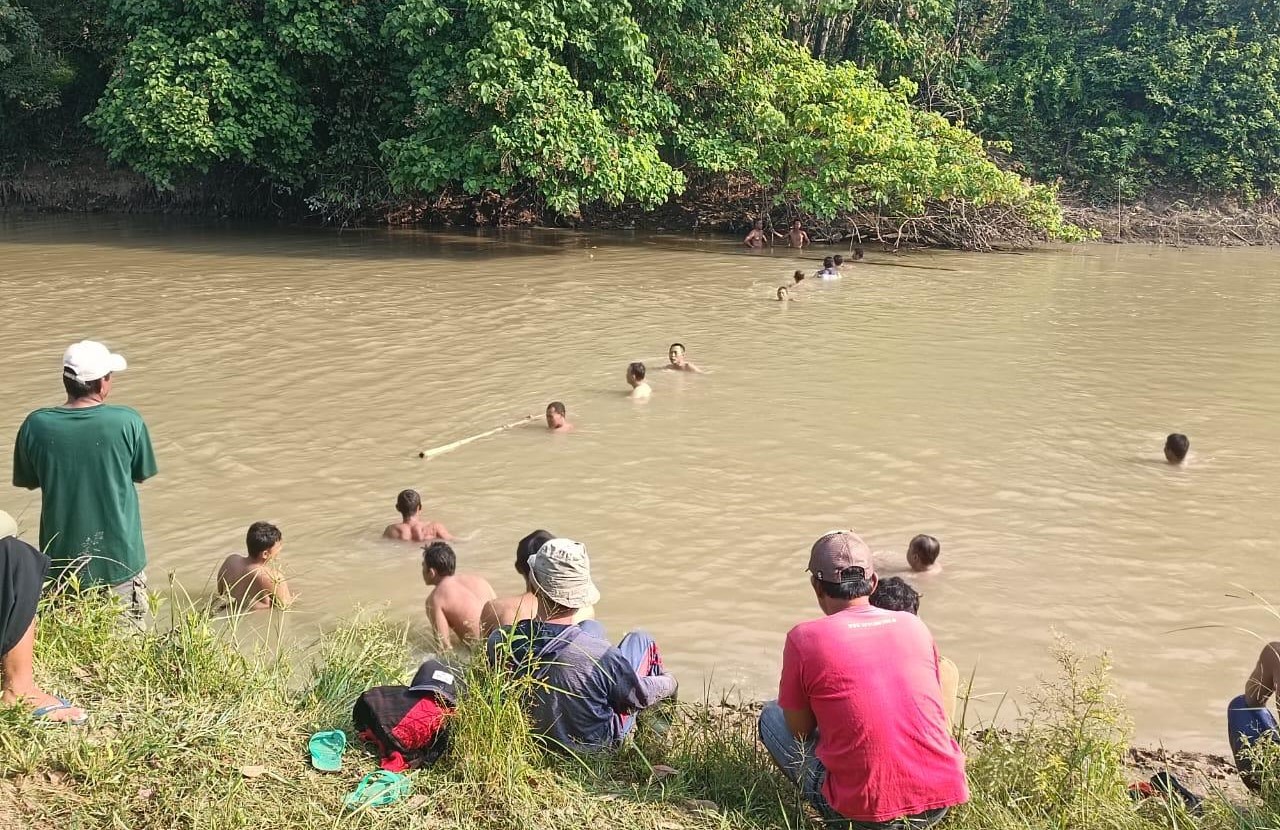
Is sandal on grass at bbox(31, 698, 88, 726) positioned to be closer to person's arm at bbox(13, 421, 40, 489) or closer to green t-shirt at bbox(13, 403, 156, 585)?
green t-shirt at bbox(13, 403, 156, 585)

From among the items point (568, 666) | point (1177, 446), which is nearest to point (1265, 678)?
point (568, 666)

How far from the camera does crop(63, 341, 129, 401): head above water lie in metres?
5.08

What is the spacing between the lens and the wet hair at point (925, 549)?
7.27 metres

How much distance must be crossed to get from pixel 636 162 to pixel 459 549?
1476 cm

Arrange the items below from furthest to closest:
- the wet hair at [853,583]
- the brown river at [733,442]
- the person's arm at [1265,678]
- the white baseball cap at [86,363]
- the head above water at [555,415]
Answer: the head above water at [555,415]
the brown river at [733,442]
the white baseball cap at [86,363]
the person's arm at [1265,678]
the wet hair at [853,583]

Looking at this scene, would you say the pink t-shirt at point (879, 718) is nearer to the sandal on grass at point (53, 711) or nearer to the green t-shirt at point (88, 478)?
the sandal on grass at point (53, 711)

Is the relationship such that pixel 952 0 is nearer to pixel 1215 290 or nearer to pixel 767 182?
pixel 767 182

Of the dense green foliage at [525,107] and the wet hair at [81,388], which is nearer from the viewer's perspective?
the wet hair at [81,388]

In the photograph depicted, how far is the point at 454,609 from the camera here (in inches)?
255

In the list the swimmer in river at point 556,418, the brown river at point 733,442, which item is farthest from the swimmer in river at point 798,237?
the swimmer in river at point 556,418

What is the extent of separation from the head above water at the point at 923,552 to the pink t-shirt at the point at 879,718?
11.2 ft

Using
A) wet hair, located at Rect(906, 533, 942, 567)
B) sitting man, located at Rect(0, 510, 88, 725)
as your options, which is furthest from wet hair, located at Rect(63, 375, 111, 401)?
wet hair, located at Rect(906, 533, 942, 567)

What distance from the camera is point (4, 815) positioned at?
11.1 feet

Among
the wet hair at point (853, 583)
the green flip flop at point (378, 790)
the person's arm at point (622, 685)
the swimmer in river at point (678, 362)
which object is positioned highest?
A: the wet hair at point (853, 583)
